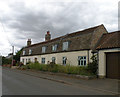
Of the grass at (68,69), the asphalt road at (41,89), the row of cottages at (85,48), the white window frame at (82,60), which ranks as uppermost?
the row of cottages at (85,48)

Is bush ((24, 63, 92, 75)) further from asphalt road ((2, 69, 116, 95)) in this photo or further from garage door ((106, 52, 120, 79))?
asphalt road ((2, 69, 116, 95))

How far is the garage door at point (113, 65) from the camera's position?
14183 mm

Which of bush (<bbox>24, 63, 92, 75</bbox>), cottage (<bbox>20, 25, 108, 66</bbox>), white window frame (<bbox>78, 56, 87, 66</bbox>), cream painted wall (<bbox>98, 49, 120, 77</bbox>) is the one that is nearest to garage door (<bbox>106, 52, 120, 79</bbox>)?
cream painted wall (<bbox>98, 49, 120, 77</bbox>)

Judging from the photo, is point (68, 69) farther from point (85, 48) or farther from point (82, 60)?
point (85, 48)

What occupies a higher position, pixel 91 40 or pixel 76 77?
pixel 91 40

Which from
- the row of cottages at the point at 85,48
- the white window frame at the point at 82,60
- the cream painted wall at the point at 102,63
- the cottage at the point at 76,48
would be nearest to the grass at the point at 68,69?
the cream painted wall at the point at 102,63

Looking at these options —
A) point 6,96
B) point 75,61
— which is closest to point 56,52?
point 75,61

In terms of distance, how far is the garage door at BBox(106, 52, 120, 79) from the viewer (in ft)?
46.5

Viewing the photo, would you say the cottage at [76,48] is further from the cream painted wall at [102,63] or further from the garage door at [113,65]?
the garage door at [113,65]

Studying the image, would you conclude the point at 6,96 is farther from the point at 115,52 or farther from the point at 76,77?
the point at 115,52

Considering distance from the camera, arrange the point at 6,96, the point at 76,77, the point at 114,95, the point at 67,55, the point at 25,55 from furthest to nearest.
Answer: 1. the point at 25,55
2. the point at 67,55
3. the point at 76,77
4. the point at 114,95
5. the point at 6,96

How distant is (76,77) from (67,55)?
28.2 feet

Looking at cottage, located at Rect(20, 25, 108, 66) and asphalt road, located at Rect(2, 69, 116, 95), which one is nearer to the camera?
asphalt road, located at Rect(2, 69, 116, 95)

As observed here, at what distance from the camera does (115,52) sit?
14.5 m
